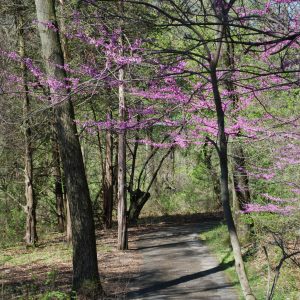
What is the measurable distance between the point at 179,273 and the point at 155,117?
4019 millimetres

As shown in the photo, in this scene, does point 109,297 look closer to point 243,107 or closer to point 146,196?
point 243,107

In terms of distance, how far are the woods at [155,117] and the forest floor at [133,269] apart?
1.64 feet

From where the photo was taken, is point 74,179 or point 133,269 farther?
point 133,269

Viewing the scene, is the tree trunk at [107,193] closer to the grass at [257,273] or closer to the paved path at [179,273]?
the paved path at [179,273]

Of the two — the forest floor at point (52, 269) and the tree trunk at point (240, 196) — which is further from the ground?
the tree trunk at point (240, 196)

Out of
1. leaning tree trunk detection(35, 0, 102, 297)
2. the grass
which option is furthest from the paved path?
leaning tree trunk detection(35, 0, 102, 297)

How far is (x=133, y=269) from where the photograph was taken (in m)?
12.0

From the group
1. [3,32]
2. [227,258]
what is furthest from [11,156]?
[227,258]

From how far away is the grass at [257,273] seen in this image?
27.9ft

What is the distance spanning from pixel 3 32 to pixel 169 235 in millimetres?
9833

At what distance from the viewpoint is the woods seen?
4578 mm

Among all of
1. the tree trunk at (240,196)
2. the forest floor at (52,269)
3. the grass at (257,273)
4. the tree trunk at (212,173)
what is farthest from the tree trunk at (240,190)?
the tree trunk at (212,173)

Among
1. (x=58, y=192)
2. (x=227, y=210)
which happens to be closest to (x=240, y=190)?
(x=227, y=210)

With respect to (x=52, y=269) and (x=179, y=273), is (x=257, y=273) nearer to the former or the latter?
(x=179, y=273)
